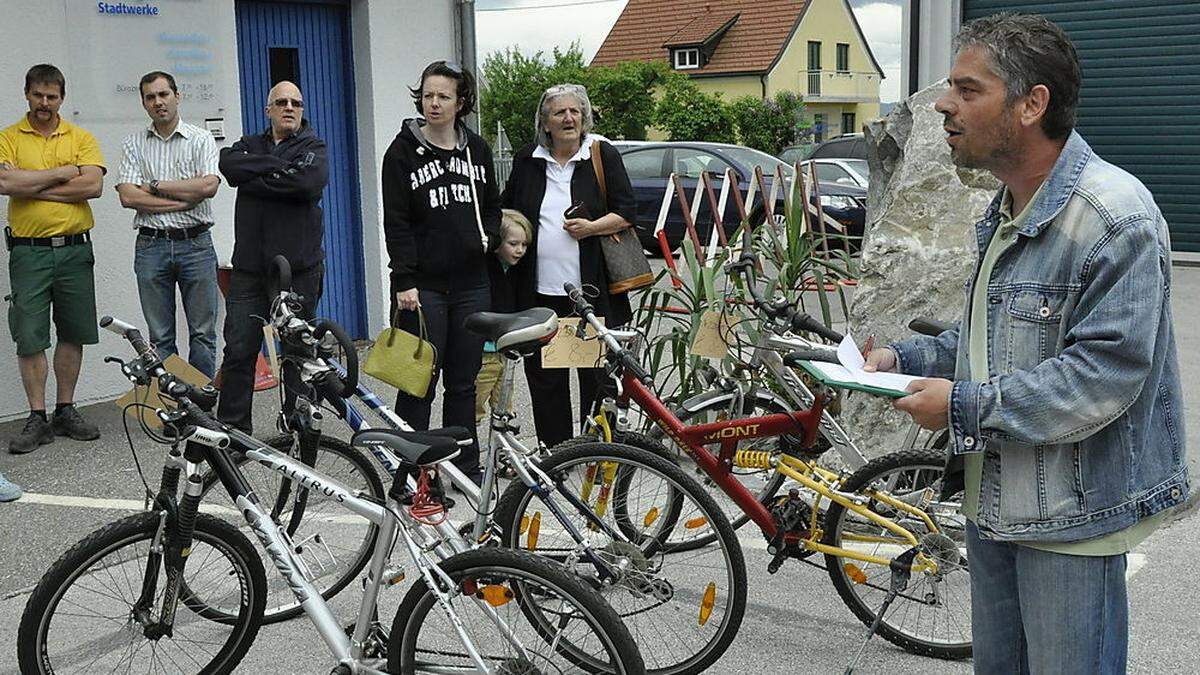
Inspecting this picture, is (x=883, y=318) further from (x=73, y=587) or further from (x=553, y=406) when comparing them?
(x=73, y=587)

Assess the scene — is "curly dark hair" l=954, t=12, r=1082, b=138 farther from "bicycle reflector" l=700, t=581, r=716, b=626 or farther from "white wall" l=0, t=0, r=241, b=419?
"white wall" l=0, t=0, r=241, b=419

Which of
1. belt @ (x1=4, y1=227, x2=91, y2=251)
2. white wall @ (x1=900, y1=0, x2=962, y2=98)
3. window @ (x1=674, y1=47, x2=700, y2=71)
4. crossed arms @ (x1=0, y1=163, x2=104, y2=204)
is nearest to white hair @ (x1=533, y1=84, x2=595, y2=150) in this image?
crossed arms @ (x1=0, y1=163, x2=104, y2=204)

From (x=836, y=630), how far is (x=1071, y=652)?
2012 millimetres

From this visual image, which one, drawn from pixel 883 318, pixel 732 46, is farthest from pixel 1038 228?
pixel 732 46

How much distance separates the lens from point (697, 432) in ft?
13.8

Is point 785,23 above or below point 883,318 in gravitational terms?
above

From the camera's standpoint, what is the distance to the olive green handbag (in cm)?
500

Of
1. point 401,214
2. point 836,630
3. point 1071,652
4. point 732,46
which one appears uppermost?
point 732,46

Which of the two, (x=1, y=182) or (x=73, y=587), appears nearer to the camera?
(x=73, y=587)

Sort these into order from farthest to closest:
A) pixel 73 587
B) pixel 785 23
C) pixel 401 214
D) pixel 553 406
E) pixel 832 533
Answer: pixel 785 23 < pixel 553 406 < pixel 401 214 < pixel 832 533 < pixel 73 587

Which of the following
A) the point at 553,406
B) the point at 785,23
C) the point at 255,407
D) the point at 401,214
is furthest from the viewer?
the point at 785,23

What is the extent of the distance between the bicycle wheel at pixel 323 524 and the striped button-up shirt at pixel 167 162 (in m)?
2.91

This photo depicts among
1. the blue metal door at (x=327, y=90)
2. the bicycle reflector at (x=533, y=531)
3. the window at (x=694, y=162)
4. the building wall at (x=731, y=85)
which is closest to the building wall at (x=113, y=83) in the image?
the blue metal door at (x=327, y=90)

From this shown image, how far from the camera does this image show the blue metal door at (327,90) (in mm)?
8406
